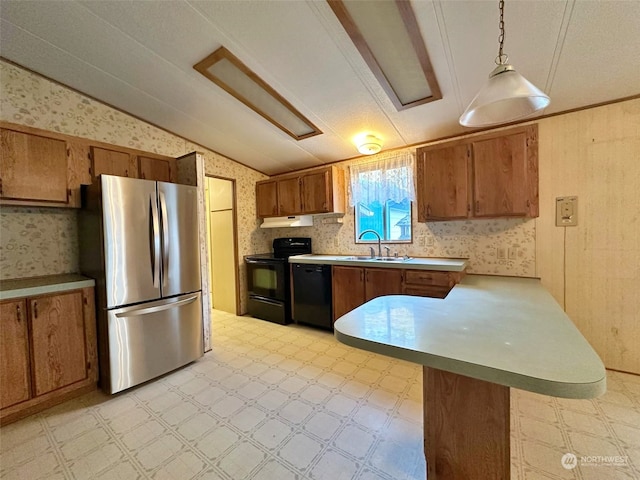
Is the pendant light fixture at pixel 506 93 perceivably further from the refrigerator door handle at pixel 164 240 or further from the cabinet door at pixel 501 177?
the refrigerator door handle at pixel 164 240

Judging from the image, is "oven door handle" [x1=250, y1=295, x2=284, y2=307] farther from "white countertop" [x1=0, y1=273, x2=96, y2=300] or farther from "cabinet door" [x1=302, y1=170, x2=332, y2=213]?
"white countertop" [x1=0, y1=273, x2=96, y2=300]

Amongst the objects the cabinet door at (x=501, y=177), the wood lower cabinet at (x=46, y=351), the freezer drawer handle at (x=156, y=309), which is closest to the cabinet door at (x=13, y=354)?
the wood lower cabinet at (x=46, y=351)

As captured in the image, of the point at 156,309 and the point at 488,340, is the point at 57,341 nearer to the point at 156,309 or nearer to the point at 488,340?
the point at 156,309

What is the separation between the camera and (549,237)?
2.50 meters

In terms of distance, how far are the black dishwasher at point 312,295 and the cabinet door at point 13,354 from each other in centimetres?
255

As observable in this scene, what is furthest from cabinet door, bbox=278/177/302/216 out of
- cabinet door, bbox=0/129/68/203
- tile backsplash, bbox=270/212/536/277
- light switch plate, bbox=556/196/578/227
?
light switch plate, bbox=556/196/578/227

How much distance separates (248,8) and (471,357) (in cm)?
225

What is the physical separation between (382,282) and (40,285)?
10.0 feet

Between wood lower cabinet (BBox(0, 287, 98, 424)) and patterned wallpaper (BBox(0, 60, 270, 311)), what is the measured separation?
2.01 ft

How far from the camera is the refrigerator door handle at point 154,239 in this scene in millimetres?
2365

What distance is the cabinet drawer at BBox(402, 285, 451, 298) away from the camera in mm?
2564

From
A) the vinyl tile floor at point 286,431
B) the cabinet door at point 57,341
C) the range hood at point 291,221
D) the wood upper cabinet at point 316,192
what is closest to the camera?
the vinyl tile floor at point 286,431

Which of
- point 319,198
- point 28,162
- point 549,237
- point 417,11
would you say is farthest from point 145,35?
point 549,237

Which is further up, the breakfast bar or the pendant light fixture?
the pendant light fixture
